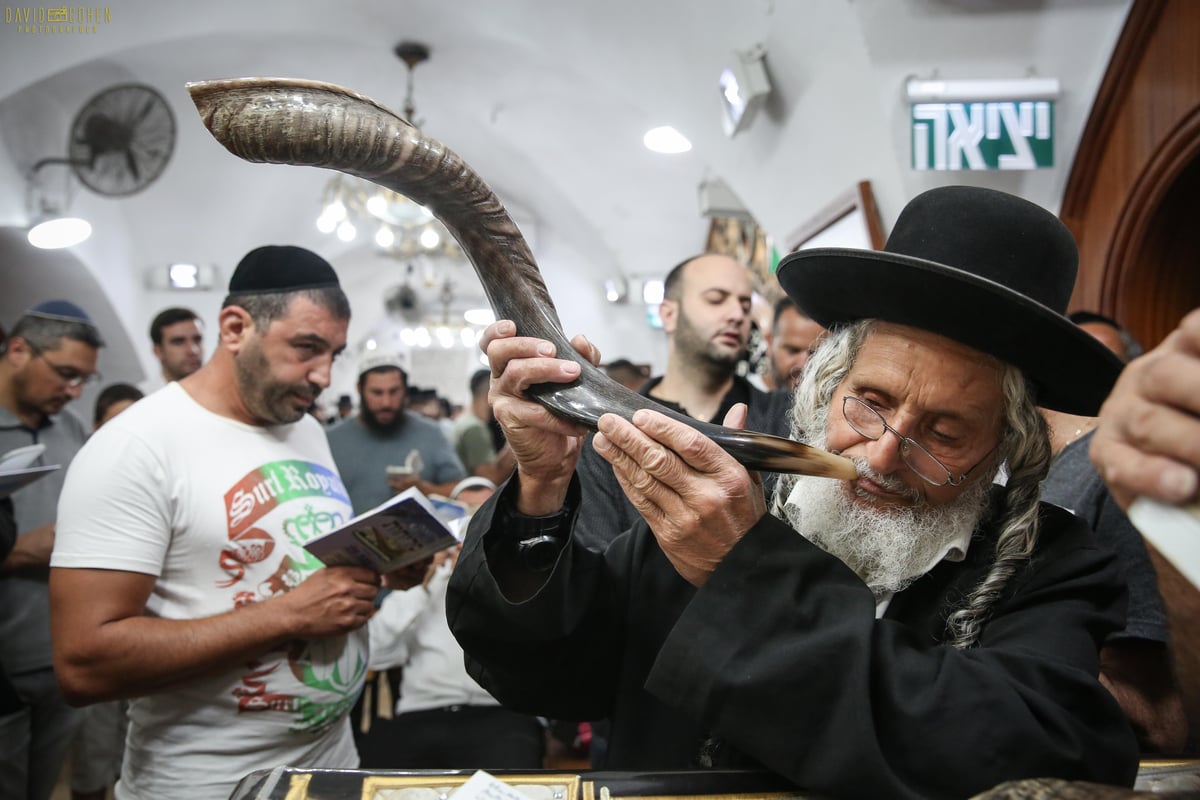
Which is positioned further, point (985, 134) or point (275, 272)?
point (985, 134)

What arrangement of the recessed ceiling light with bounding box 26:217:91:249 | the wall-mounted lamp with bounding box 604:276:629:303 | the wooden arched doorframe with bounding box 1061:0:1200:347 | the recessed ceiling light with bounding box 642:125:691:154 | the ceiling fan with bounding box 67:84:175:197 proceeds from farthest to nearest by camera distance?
the wall-mounted lamp with bounding box 604:276:629:303 → the recessed ceiling light with bounding box 642:125:691:154 → the ceiling fan with bounding box 67:84:175:197 → the recessed ceiling light with bounding box 26:217:91:249 → the wooden arched doorframe with bounding box 1061:0:1200:347

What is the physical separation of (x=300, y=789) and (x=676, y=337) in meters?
2.42

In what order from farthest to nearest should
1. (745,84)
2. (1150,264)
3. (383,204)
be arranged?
1. (383,204)
2. (745,84)
3. (1150,264)

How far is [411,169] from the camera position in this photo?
106 cm

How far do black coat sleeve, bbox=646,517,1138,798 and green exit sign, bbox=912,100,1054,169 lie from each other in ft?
9.79

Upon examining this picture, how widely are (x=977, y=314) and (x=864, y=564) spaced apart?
0.45 m

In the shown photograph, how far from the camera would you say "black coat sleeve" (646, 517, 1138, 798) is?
0.91 meters

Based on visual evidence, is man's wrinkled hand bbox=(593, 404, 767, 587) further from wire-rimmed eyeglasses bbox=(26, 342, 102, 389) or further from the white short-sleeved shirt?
wire-rimmed eyeglasses bbox=(26, 342, 102, 389)

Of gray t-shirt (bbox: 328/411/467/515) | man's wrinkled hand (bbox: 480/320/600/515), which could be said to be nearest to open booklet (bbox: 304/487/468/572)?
man's wrinkled hand (bbox: 480/320/600/515)

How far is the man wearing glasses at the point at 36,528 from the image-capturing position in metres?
2.58

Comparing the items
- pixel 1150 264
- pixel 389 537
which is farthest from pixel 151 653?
pixel 1150 264

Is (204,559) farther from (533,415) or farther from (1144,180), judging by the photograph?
(1144,180)

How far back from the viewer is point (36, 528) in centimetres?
275

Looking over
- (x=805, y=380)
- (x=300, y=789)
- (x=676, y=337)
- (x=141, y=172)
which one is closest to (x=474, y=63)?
(x=141, y=172)
